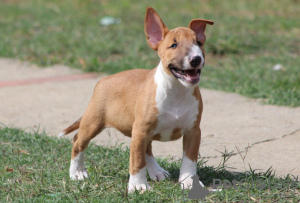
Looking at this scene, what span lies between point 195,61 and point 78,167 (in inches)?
59.8

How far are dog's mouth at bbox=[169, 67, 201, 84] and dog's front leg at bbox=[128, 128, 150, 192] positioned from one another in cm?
56

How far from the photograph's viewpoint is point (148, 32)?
4258 mm

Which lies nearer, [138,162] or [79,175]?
[138,162]

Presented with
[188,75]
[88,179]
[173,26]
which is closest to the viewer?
[188,75]

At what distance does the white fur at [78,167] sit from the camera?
4.56 m

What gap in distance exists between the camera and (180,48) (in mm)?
3920

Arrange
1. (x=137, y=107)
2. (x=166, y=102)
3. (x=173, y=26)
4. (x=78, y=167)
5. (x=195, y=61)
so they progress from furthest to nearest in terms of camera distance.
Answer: (x=173, y=26)
(x=78, y=167)
(x=137, y=107)
(x=166, y=102)
(x=195, y=61)

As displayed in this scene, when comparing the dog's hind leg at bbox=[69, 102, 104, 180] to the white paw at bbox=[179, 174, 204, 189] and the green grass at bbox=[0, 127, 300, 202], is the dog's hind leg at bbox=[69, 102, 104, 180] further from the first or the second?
the white paw at bbox=[179, 174, 204, 189]

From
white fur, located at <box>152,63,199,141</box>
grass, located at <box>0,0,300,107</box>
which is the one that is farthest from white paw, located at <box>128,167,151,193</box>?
grass, located at <box>0,0,300,107</box>

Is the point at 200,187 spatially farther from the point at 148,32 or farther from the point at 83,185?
the point at 148,32

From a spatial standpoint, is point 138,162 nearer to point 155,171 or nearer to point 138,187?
point 138,187

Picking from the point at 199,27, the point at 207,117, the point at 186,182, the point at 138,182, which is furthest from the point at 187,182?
the point at 207,117

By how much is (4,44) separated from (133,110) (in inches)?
235

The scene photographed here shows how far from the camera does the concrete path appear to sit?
5.07 meters
